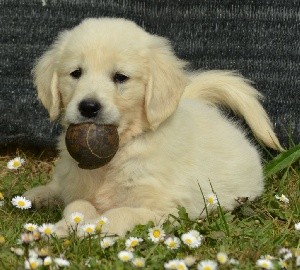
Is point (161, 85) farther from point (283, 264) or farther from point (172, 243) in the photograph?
point (283, 264)

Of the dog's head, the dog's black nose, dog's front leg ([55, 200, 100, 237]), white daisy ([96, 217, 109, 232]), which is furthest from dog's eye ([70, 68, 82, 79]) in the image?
white daisy ([96, 217, 109, 232])

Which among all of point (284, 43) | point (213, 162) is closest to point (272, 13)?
point (284, 43)

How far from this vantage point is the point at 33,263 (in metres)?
2.79

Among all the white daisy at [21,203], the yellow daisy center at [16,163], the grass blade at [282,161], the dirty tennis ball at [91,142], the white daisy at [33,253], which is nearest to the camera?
the white daisy at [33,253]

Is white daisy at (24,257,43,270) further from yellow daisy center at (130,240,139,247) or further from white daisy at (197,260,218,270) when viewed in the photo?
white daisy at (197,260,218,270)

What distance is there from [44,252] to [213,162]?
4.44 feet

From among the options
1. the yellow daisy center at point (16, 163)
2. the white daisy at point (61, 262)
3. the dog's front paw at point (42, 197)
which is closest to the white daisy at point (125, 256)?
the white daisy at point (61, 262)

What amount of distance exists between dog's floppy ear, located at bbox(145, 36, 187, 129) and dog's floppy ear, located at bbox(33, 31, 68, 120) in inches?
17.0

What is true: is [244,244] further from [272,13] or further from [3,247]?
[272,13]

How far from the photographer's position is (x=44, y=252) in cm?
282

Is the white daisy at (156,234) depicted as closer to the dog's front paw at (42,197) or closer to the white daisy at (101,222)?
the white daisy at (101,222)

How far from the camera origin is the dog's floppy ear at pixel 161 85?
12.0 feet

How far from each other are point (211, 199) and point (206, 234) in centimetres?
33

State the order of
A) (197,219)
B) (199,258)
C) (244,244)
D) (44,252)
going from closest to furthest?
(44,252) → (199,258) → (244,244) → (197,219)
